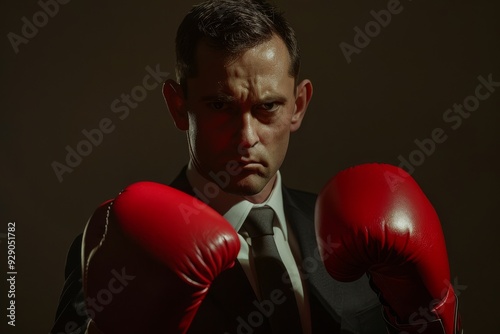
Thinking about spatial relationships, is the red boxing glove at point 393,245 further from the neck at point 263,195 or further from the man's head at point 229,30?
the man's head at point 229,30

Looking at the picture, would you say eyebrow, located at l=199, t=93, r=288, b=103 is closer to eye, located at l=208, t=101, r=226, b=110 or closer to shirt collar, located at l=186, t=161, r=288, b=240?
eye, located at l=208, t=101, r=226, b=110

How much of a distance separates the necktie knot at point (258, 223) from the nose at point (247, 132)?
0.18m

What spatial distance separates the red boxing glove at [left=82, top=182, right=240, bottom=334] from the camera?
1182mm

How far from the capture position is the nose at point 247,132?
1.36m

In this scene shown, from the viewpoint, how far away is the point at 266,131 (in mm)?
1398

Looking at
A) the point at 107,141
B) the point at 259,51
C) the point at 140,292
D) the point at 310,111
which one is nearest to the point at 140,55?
the point at 107,141

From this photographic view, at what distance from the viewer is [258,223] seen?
4.80 ft

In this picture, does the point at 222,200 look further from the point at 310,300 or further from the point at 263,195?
the point at 310,300

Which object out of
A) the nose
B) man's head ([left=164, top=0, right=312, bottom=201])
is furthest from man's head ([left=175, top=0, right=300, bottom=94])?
the nose

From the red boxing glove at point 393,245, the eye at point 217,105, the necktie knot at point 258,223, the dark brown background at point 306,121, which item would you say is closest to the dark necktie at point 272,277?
the necktie knot at point 258,223

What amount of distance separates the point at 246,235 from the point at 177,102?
0.32 m

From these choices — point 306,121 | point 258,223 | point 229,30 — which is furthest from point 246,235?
point 306,121

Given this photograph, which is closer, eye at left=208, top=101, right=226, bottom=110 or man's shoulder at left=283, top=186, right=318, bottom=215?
eye at left=208, top=101, right=226, bottom=110

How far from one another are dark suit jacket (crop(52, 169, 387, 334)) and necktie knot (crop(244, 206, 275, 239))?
0.08 meters
